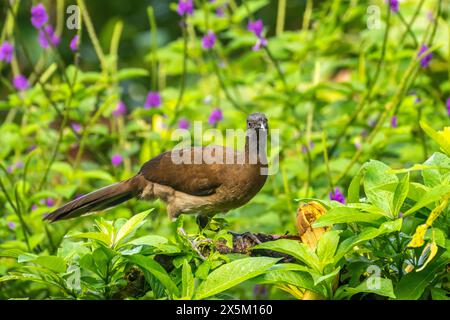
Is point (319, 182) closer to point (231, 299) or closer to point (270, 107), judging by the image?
point (270, 107)

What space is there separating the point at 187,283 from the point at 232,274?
107 millimetres

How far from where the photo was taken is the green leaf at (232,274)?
178cm

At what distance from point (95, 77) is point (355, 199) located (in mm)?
1947

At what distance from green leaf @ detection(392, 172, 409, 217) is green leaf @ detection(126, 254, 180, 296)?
546 millimetres

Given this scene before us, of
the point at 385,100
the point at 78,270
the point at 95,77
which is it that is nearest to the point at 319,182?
the point at 385,100

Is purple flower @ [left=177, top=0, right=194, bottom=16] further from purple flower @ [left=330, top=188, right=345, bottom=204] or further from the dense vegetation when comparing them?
purple flower @ [left=330, top=188, right=345, bottom=204]

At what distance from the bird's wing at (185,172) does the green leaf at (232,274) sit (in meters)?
1.15

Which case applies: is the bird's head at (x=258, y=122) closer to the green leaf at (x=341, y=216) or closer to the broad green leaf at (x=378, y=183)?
the broad green leaf at (x=378, y=183)

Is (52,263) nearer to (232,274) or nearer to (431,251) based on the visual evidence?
(232,274)

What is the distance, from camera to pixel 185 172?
10.2 ft

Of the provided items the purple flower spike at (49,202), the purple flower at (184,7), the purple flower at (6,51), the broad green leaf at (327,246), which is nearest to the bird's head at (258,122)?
the purple flower at (184,7)

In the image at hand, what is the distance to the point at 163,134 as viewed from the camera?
378 centimetres

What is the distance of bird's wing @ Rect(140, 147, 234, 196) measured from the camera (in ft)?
9.86

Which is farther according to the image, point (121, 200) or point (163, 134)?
point (163, 134)
